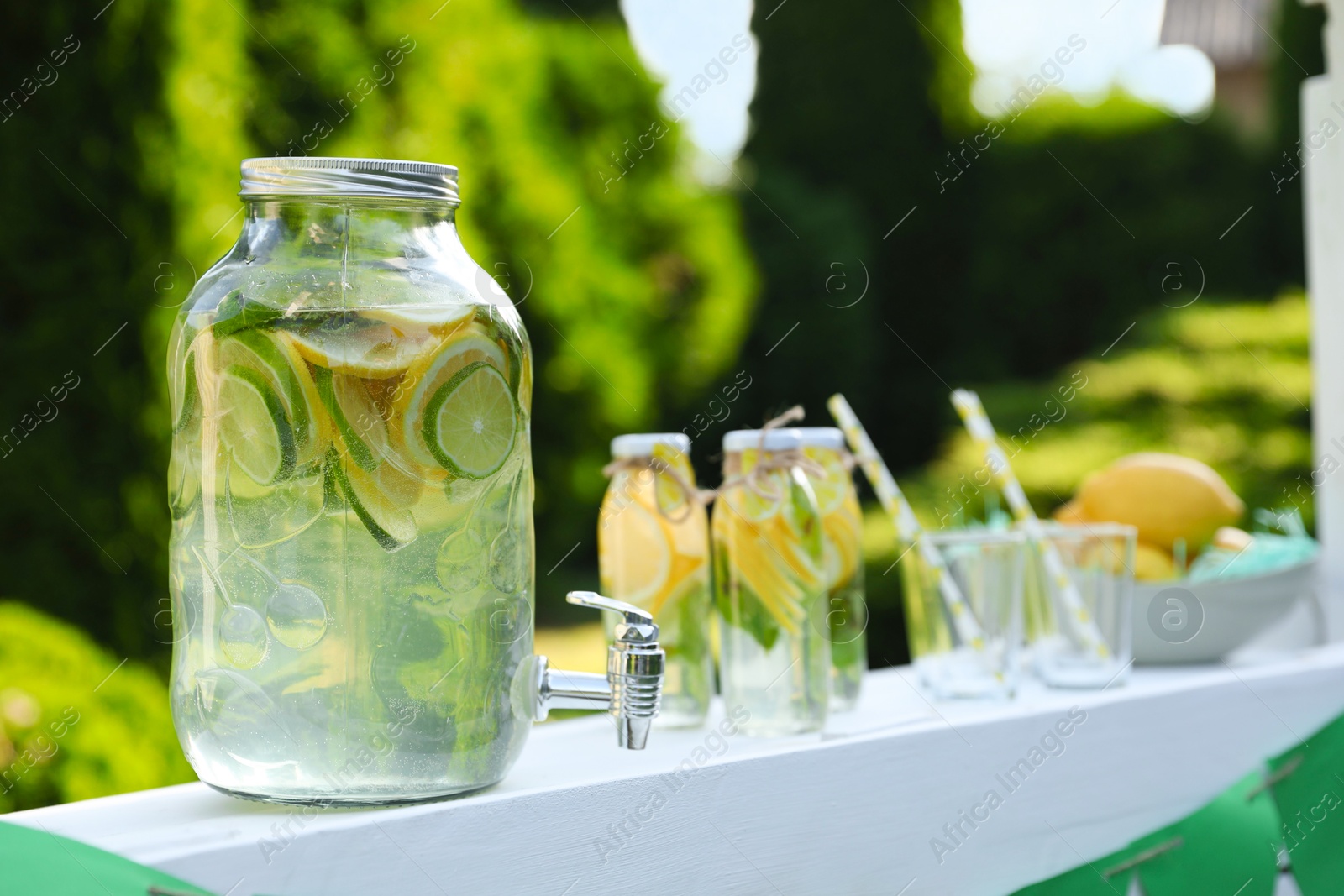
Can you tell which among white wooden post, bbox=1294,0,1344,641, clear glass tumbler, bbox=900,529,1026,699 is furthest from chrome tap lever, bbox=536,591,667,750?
white wooden post, bbox=1294,0,1344,641

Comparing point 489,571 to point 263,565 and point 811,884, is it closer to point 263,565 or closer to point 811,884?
point 263,565

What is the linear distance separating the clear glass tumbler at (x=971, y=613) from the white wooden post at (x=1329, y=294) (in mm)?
426

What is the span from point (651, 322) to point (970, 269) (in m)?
1.83

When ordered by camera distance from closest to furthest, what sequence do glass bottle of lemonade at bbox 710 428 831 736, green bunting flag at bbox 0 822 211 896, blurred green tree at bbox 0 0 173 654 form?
green bunting flag at bbox 0 822 211 896
glass bottle of lemonade at bbox 710 428 831 736
blurred green tree at bbox 0 0 173 654

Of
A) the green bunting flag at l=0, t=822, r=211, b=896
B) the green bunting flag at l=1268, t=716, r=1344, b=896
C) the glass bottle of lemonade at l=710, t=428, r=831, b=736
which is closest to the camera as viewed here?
the green bunting flag at l=0, t=822, r=211, b=896

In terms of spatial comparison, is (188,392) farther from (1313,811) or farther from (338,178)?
(1313,811)

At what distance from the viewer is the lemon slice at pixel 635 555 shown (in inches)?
33.8

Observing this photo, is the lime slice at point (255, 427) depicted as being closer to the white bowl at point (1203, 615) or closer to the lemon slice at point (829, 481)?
the lemon slice at point (829, 481)

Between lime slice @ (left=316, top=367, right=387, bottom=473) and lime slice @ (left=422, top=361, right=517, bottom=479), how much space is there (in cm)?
3

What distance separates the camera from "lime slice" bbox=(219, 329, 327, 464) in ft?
1.96

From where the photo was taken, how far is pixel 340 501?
0.60 meters

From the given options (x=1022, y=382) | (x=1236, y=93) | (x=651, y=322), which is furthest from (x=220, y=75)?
(x=1236, y=93)

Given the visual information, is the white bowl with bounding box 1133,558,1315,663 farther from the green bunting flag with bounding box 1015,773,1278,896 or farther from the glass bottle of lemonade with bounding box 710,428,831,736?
the glass bottle of lemonade with bounding box 710,428,831,736

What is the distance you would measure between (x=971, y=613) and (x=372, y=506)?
0.56 metres
